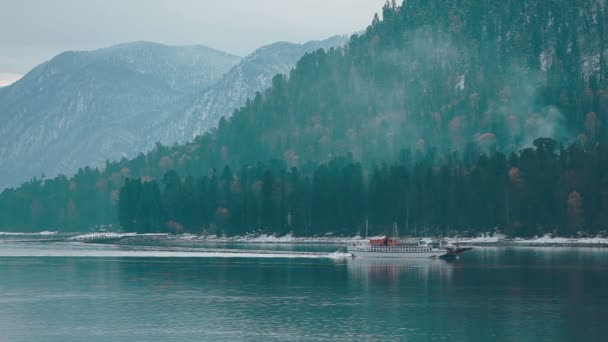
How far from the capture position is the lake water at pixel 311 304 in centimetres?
10112

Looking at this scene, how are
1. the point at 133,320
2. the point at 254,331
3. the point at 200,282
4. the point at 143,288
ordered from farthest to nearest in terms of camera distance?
1. the point at 200,282
2. the point at 143,288
3. the point at 133,320
4. the point at 254,331

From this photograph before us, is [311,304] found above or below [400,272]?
below

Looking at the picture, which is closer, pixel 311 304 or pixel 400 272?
pixel 311 304

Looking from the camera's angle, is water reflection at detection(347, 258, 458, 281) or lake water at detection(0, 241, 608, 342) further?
water reflection at detection(347, 258, 458, 281)

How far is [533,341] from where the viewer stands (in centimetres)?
9475

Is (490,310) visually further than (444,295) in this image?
No

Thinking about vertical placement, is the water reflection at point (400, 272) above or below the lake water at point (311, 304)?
above

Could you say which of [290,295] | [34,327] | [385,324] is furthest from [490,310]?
[34,327]

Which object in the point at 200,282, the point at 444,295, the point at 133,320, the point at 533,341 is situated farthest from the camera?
the point at 200,282

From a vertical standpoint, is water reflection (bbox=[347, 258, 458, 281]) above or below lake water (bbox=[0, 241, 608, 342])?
above

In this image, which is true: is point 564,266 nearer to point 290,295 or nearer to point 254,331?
point 290,295

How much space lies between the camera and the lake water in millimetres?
101125

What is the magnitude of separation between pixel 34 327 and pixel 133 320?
1114cm

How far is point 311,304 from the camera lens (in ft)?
414
